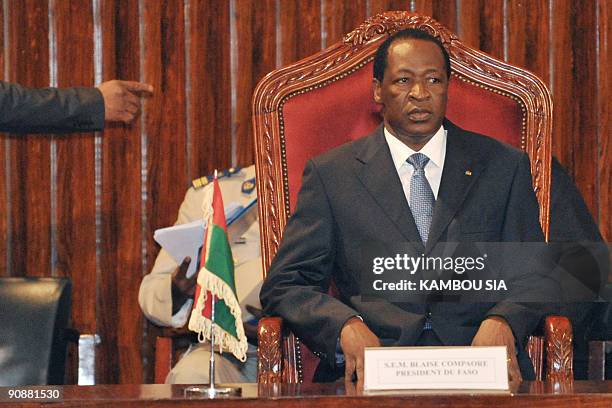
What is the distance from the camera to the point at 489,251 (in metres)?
2.60

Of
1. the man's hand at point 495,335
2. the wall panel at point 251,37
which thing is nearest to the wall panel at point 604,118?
the wall panel at point 251,37

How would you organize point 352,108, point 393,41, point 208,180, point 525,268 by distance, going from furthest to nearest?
point 208,180 < point 352,108 < point 393,41 < point 525,268

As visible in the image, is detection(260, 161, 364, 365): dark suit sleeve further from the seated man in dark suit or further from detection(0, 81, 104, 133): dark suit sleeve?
detection(0, 81, 104, 133): dark suit sleeve

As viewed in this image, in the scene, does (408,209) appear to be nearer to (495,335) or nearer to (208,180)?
(495,335)

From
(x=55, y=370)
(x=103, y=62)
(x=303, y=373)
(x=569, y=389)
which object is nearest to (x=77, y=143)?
(x=103, y=62)

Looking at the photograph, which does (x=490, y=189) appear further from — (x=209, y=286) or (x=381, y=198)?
(x=209, y=286)

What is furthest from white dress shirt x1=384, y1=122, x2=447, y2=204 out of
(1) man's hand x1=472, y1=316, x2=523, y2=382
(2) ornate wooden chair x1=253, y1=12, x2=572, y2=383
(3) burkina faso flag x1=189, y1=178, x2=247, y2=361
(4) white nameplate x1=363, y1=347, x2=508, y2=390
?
(4) white nameplate x1=363, y1=347, x2=508, y2=390

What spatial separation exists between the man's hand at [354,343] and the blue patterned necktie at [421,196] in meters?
0.35

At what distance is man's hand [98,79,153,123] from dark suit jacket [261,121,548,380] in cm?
109

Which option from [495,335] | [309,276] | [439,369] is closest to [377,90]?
[309,276]

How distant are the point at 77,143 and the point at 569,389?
2726mm

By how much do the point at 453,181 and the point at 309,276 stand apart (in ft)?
1.41

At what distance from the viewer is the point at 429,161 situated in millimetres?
2723

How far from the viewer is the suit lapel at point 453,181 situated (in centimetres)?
259
